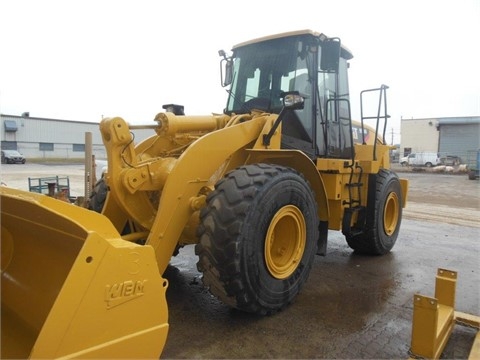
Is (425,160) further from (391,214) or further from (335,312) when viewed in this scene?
(335,312)

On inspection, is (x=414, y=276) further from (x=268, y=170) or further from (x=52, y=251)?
(x=52, y=251)

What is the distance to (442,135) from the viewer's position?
44.0 meters

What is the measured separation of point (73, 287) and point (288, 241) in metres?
2.26

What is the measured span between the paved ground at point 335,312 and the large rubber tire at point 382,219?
19cm

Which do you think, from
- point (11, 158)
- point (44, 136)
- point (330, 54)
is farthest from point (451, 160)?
point (44, 136)

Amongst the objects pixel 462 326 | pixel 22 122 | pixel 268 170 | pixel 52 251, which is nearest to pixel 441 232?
pixel 462 326

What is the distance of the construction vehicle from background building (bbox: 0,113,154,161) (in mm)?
45376

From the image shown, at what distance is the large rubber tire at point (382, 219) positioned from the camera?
5.52 meters

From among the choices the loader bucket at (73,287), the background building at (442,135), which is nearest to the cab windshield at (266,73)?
the loader bucket at (73,287)

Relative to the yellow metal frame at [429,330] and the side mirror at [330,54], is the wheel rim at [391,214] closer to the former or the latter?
the side mirror at [330,54]

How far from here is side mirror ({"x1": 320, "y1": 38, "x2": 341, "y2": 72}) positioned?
4.42 metres

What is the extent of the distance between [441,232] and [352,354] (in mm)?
6055

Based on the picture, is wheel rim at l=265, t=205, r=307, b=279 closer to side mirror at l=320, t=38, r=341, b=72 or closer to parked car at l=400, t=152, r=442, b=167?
side mirror at l=320, t=38, r=341, b=72

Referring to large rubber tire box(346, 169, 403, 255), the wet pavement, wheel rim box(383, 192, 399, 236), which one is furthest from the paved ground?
wheel rim box(383, 192, 399, 236)
